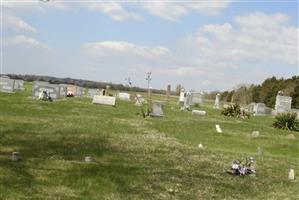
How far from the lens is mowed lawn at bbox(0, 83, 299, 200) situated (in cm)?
1037

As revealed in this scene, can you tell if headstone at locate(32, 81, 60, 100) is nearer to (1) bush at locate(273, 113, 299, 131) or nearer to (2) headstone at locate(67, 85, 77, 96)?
(2) headstone at locate(67, 85, 77, 96)

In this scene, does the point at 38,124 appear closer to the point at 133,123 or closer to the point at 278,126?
the point at 133,123

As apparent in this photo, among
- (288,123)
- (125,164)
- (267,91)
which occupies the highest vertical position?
(267,91)

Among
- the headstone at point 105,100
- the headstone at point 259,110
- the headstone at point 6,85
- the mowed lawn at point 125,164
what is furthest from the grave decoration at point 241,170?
the headstone at point 259,110

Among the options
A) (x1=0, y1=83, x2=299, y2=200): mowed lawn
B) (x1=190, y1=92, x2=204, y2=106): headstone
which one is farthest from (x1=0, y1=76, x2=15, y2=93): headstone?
(x1=190, y1=92, x2=204, y2=106): headstone

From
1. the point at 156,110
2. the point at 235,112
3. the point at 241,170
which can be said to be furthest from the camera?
the point at 235,112

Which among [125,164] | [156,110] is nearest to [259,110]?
[156,110]

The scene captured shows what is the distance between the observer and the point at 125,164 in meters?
13.1

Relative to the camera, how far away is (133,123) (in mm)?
26078

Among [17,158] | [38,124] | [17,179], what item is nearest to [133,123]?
[38,124]

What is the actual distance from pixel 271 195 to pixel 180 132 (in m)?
12.3

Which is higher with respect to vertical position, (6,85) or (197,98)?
(197,98)

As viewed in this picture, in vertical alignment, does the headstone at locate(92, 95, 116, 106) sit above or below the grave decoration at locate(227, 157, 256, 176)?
above

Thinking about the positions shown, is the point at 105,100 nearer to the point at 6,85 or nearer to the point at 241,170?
the point at 6,85
